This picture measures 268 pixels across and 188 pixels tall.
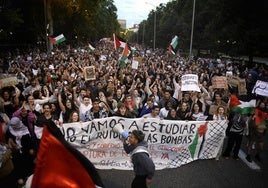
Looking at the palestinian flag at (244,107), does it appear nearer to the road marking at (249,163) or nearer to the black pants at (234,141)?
the black pants at (234,141)

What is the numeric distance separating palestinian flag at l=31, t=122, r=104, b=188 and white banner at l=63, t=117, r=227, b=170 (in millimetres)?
3606

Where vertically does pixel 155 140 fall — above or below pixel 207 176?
above

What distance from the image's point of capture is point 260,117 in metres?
7.54

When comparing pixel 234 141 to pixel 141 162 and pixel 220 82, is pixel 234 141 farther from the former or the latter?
pixel 141 162

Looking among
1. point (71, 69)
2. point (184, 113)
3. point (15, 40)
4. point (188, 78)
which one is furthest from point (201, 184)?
point (15, 40)

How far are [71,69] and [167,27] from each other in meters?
40.8

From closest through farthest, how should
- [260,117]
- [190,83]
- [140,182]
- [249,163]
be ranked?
[140,182], [249,163], [260,117], [190,83]

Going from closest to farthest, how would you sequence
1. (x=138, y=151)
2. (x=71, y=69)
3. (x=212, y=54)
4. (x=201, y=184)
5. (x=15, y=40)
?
(x=138, y=151)
(x=201, y=184)
(x=71, y=69)
(x=15, y=40)
(x=212, y=54)

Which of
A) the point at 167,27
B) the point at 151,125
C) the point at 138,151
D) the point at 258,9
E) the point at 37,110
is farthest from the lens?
the point at 167,27

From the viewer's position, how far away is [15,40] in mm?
35562

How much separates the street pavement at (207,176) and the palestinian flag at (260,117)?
959 mm

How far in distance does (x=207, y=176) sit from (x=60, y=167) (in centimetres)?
446

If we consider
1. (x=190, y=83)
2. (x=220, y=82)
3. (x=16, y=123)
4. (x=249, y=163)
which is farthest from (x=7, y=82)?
(x=249, y=163)

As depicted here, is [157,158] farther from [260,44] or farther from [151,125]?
[260,44]
